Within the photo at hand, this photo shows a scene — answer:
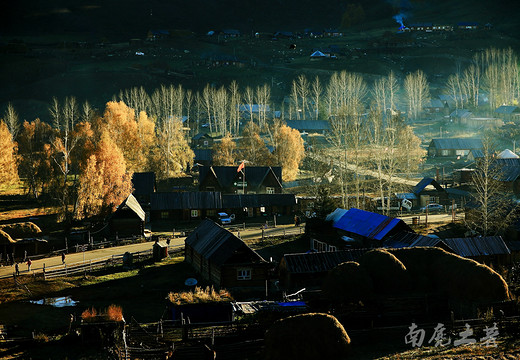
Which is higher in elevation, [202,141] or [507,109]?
[507,109]

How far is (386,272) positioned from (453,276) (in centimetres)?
355

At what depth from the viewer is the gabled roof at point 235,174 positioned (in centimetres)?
7262

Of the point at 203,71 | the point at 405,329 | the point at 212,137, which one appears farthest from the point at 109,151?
the point at 203,71

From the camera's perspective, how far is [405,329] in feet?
95.4

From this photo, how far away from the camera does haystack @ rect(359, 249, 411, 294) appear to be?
31812mm

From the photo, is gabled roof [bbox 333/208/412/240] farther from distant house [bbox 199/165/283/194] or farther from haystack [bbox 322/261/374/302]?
distant house [bbox 199/165/283/194]

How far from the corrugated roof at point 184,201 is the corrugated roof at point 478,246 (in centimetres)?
2767

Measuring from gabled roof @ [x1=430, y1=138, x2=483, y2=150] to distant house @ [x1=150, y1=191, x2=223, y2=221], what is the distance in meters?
47.1

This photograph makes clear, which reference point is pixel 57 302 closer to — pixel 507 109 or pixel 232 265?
pixel 232 265

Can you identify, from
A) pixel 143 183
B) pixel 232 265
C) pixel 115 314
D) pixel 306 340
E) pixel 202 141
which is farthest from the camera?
pixel 202 141

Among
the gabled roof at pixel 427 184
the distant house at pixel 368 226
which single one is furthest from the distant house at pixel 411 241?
the gabled roof at pixel 427 184

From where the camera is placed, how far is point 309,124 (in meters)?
116

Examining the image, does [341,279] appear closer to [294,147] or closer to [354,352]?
[354,352]

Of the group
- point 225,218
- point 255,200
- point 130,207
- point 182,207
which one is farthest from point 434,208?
point 130,207
